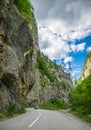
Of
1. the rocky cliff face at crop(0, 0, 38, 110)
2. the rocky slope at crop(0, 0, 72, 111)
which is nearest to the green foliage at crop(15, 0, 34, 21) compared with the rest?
the rocky slope at crop(0, 0, 72, 111)

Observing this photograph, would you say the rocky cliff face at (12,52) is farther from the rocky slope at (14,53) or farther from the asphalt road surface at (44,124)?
the asphalt road surface at (44,124)

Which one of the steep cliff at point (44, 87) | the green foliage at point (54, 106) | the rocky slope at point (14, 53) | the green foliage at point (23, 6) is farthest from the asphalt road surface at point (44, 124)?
the steep cliff at point (44, 87)

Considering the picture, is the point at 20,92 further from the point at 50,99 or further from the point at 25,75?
the point at 50,99

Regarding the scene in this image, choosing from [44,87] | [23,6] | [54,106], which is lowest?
[54,106]

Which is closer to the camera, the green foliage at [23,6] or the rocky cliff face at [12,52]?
the rocky cliff face at [12,52]

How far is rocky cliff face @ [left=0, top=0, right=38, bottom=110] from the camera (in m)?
35.2

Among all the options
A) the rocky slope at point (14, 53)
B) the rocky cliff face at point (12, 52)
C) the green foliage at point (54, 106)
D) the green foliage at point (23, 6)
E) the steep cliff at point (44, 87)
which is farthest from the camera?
the steep cliff at point (44, 87)

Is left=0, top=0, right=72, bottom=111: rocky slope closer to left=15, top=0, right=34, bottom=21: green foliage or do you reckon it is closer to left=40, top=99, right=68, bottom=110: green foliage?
left=15, top=0, right=34, bottom=21: green foliage

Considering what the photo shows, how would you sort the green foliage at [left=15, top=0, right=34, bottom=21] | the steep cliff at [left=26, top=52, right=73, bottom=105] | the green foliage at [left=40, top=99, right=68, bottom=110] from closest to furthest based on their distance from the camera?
the green foliage at [left=15, top=0, right=34, bottom=21] → the green foliage at [left=40, top=99, right=68, bottom=110] → the steep cliff at [left=26, top=52, right=73, bottom=105]

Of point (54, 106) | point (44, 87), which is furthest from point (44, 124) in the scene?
point (44, 87)

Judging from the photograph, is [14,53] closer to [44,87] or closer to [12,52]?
[12,52]

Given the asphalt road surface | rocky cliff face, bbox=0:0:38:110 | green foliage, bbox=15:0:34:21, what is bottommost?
the asphalt road surface

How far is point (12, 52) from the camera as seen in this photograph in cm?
3878

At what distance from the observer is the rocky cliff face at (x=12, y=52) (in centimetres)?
3522
